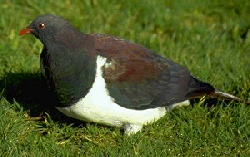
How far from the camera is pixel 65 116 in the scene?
477 cm

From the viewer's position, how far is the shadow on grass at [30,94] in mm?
4754

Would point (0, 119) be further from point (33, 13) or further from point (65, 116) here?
point (33, 13)

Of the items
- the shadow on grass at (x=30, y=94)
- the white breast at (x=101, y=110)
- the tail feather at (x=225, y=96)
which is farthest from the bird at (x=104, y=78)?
the shadow on grass at (x=30, y=94)

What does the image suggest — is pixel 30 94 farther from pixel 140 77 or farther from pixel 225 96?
pixel 225 96

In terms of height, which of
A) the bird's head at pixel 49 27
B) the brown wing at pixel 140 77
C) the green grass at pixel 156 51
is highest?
the bird's head at pixel 49 27

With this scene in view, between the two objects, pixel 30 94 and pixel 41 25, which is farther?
pixel 30 94

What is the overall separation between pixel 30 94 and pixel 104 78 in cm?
115

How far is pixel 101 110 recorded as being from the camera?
416cm

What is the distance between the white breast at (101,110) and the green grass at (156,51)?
156mm

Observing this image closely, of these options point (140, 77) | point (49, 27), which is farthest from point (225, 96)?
point (49, 27)

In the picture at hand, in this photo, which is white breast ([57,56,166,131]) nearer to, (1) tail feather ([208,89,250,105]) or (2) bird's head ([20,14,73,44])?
(2) bird's head ([20,14,73,44])

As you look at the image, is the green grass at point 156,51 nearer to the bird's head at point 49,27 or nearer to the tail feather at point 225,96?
the tail feather at point 225,96

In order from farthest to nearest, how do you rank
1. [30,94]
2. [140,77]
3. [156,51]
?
[156,51] < [30,94] < [140,77]

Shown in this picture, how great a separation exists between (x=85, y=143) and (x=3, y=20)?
2258mm
